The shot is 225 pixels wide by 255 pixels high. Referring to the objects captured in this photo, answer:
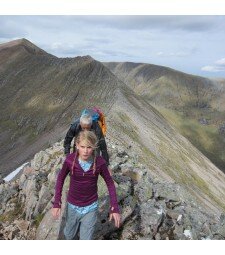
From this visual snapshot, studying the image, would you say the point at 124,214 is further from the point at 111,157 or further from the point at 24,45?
the point at 24,45

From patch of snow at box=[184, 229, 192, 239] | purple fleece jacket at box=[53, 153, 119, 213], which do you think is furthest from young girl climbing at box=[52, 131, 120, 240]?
patch of snow at box=[184, 229, 192, 239]

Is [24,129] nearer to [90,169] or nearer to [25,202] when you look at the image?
[25,202]

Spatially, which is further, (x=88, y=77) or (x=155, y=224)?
(x=88, y=77)

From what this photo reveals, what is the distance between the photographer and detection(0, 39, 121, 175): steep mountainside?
9206cm

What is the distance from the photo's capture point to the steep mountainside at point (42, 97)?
302 ft

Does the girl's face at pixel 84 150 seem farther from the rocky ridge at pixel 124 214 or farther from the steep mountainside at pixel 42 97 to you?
the steep mountainside at pixel 42 97

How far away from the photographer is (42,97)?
121000 mm

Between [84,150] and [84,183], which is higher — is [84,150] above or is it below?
above

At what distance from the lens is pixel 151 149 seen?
70438 mm

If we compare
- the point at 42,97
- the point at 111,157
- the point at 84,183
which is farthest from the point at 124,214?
the point at 42,97

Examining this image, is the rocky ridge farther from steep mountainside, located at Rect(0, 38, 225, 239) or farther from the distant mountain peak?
the distant mountain peak
